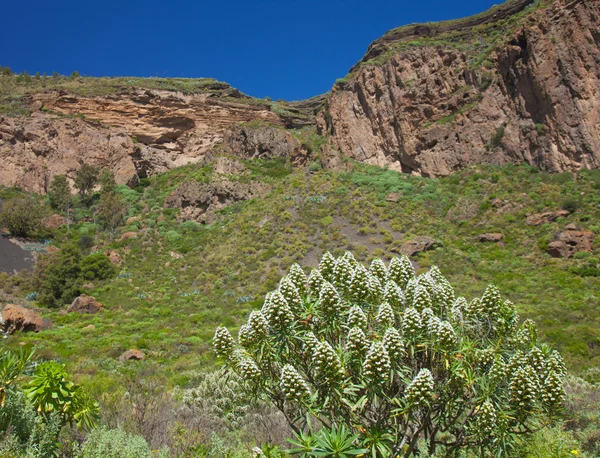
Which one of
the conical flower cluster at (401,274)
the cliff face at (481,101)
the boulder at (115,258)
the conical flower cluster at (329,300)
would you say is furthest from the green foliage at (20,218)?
the conical flower cluster at (329,300)

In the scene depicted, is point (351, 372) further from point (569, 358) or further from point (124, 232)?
point (124, 232)

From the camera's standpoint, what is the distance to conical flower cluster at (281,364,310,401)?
4055 millimetres

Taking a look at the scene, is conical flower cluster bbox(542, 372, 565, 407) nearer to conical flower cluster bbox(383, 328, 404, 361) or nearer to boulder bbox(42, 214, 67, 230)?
conical flower cluster bbox(383, 328, 404, 361)

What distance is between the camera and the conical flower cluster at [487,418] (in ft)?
14.1

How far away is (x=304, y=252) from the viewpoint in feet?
101

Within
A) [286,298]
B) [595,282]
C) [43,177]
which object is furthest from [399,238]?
[43,177]

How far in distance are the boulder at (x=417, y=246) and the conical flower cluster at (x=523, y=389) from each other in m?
24.4

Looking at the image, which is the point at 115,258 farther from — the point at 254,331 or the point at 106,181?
the point at 254,331

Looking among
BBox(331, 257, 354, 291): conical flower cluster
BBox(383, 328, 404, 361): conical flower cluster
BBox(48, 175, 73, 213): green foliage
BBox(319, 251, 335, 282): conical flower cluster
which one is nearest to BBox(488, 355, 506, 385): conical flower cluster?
BBox(383, 328, 404, 361): conical flower cluster

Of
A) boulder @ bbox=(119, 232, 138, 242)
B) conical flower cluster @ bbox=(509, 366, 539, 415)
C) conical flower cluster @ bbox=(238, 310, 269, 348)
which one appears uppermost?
boulder @ bbox=(119, 232, 138, 242)

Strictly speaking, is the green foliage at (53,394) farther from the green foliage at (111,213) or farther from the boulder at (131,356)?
the green foliage at (111,213)

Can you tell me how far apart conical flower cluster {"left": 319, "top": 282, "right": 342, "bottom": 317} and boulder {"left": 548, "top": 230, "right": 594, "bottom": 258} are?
988 inches

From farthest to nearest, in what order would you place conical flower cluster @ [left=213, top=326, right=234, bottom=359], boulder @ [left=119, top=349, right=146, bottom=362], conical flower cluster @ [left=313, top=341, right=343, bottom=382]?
1. boulder @ [left=119, top=349, right=146, bottom=362]
2. conical flower cluster @ [left=213, top=326, right=234, bottom=359]
3. conical flower cluster @ [left=313, top=341, right=343, bottom=382]

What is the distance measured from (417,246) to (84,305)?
21.5 metres
